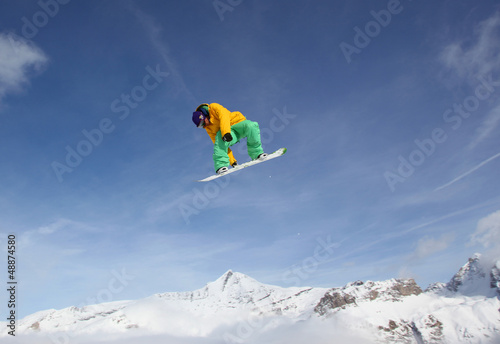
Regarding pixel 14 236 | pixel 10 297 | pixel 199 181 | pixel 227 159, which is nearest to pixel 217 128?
pixel 227 159

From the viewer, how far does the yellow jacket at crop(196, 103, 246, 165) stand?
10.4 meters

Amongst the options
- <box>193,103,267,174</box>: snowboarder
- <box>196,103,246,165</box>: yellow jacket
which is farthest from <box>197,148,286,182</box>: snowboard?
<box>196,103,246,165</box>: yellow jacket

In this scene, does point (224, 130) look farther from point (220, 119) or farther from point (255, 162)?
point (255, 162)

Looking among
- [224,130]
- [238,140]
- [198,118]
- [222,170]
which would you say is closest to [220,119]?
[224,130]

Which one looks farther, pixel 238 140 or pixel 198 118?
pixel 238 140

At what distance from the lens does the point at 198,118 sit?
10.7m

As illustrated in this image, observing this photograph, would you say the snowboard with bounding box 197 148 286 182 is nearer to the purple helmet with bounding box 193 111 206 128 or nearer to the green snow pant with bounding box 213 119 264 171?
the green snow pant with bounding box 213 119 264 171

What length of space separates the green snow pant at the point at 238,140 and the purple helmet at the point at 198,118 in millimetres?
713

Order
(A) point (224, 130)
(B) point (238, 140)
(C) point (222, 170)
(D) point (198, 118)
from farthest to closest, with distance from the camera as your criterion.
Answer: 1. (B) point (238, 140)
2. (C) point (222, 170)
3. (D) point (198, 118)
4. (A) point (224, 130)

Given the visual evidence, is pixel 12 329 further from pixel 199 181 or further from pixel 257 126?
pixel 257 126

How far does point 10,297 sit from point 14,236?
14.4 ft

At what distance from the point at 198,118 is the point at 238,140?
180 cm

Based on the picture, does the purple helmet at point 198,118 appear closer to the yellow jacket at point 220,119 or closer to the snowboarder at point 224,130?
the snowboarder at point 224,130

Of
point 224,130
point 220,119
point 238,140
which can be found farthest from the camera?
point 238,140
